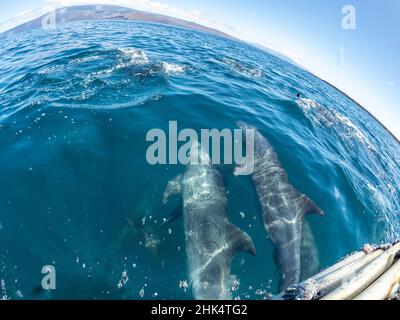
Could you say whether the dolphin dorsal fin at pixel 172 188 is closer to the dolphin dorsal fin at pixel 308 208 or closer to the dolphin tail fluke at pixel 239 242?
the dolphin tail fluke at pixel 239 242

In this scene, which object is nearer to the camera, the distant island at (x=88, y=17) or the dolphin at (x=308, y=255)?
the dolphin at (x=308, y=255)

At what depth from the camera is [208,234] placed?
8.28 meters

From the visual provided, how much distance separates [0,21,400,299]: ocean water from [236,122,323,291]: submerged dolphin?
0.31m

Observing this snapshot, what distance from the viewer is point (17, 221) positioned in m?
8.17

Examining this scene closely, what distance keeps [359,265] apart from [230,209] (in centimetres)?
491

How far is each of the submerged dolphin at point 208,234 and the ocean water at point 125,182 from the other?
12.3 inches

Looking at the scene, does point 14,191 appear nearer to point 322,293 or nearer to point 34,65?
point 322,293

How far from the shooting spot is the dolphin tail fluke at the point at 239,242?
828 cm

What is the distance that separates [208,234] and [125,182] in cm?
305

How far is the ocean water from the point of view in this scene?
754 centimetres

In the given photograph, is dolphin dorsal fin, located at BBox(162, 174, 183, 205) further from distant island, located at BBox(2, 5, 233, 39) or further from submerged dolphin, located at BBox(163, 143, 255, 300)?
distant island, located at BBox(2, 5, 233, 39)

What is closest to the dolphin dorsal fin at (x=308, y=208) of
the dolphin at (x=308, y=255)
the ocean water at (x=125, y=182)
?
the dolphin at (x=308, y=255)

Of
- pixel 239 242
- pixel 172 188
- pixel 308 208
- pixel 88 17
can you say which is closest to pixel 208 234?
pixel 239 242

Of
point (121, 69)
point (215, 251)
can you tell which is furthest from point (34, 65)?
point (215, 251)
